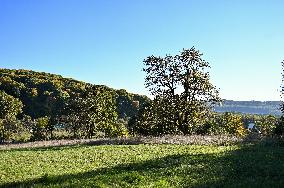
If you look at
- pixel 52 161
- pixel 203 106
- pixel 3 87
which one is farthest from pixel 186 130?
pixel 3 87

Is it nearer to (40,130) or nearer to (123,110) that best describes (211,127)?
(40,130)

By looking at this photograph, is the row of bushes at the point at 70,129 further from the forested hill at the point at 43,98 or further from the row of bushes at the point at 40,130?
the forested hill at the point at 43,98

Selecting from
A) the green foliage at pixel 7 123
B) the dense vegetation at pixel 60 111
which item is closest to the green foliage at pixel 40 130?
the dense vegetation at pixel 60 111

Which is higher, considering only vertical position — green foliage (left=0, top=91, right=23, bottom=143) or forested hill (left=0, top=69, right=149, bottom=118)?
forested hill (left=0, top=69, right=149, bottom=118)

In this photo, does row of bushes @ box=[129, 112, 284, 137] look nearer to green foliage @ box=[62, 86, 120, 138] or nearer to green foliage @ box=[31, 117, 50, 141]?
green foliage @ box=[62, 86, 120, 138]

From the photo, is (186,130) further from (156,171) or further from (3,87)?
(3,87)

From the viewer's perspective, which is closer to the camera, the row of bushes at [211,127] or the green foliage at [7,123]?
the row of bushes at [211,127]

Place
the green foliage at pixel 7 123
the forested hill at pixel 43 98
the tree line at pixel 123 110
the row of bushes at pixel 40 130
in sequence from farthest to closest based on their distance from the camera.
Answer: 1. the forested hill at pixel 43 98
2. the green foliage at pixel 7 123
3. the row of bushes at pixel 40 130
4. the tree line at pixel 123 110

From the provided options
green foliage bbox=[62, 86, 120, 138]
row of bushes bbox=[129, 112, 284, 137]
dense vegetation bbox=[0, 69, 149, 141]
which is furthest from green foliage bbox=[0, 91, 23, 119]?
row of bushes bbox=[129, 112, 284, 137]

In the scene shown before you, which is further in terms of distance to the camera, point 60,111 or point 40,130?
point 60,111

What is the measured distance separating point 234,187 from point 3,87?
191347mm

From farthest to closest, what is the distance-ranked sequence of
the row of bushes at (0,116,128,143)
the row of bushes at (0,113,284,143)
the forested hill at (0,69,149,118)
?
the forested hill at (0,69,149,118) < the row of bushes at (0,116,128,143) < the row of bushes at (0,113,284,143)

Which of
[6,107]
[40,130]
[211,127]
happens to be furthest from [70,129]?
[211,127]

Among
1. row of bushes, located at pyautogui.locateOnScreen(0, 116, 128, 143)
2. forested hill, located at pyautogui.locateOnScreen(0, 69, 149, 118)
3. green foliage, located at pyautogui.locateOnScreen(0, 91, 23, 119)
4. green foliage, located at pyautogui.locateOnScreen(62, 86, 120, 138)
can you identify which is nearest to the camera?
green foliage, located at pyautogui.locateOnScreen(62, 86, 120, 138)
